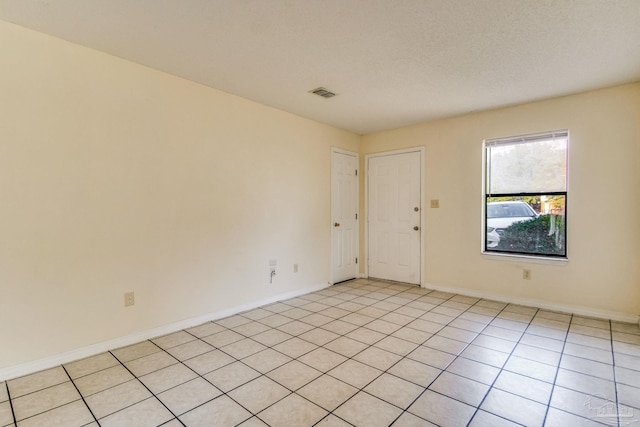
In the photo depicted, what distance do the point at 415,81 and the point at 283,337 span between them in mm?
2768

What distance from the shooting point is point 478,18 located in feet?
6.92

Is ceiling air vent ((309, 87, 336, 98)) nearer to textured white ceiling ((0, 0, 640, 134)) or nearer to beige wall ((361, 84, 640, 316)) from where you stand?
textured white ceiling ((0, 0, 640, 134))

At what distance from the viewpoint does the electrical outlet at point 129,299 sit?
2.73m

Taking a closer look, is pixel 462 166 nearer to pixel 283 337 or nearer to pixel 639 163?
pixel 639 163

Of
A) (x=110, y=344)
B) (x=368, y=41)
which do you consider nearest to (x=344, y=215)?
(x=368, y=41)

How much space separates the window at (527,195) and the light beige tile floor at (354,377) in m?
0.92

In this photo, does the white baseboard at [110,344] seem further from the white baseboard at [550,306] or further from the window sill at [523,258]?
the window sill at [523,258]

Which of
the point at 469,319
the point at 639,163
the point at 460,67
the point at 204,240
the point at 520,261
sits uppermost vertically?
the point at 460,67

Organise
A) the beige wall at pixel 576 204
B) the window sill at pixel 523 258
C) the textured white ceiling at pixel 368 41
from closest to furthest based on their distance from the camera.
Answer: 1. the textured white ceiling at pixel 368 41
2. the beige wall at pixel 576 204
3. the window sill at pixel 523 258

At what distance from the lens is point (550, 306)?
366 centimetres

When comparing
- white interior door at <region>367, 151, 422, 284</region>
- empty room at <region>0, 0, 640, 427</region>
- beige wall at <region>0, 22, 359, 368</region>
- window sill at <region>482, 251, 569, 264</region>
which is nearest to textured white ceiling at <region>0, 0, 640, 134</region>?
empty room at <region>0, 0, 640, 427</region>

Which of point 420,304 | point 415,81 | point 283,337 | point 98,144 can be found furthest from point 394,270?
point 98,144

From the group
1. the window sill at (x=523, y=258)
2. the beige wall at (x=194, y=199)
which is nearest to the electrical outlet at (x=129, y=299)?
the beige wall at (x=194, y=199)

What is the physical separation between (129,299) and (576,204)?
181 inches
